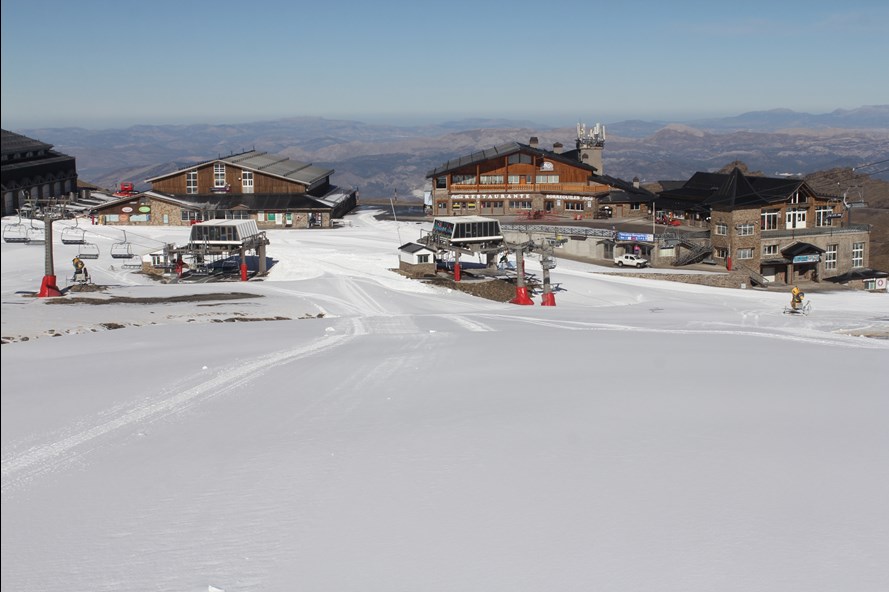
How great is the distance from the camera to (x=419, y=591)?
7.64 meters

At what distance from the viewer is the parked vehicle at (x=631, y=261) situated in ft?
174

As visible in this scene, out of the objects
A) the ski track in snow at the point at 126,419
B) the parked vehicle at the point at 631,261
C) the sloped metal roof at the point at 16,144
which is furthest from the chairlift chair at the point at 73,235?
the ski track in snow at the point at 126,419

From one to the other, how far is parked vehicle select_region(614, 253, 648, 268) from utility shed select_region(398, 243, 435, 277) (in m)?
12.9

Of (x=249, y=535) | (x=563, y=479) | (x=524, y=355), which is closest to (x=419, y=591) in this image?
(x=249, y=535)

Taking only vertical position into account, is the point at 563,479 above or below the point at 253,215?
below

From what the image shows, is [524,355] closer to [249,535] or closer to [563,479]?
[563,479]

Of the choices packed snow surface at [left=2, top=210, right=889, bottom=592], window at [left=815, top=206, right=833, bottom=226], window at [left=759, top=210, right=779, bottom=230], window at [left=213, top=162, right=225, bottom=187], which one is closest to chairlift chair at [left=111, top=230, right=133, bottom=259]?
window at [left=213, top=162, right=225, bottom=187]

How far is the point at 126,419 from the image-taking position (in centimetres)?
1235

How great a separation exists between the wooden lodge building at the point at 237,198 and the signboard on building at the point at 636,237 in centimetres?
2281

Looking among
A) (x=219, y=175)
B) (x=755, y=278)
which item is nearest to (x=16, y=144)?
(x=219, y=175)

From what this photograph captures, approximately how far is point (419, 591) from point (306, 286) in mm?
31971

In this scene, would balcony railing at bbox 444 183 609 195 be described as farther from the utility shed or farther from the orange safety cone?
the orange safety cone

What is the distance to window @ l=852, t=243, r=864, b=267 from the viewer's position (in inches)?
2325

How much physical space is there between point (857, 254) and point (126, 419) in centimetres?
5779
